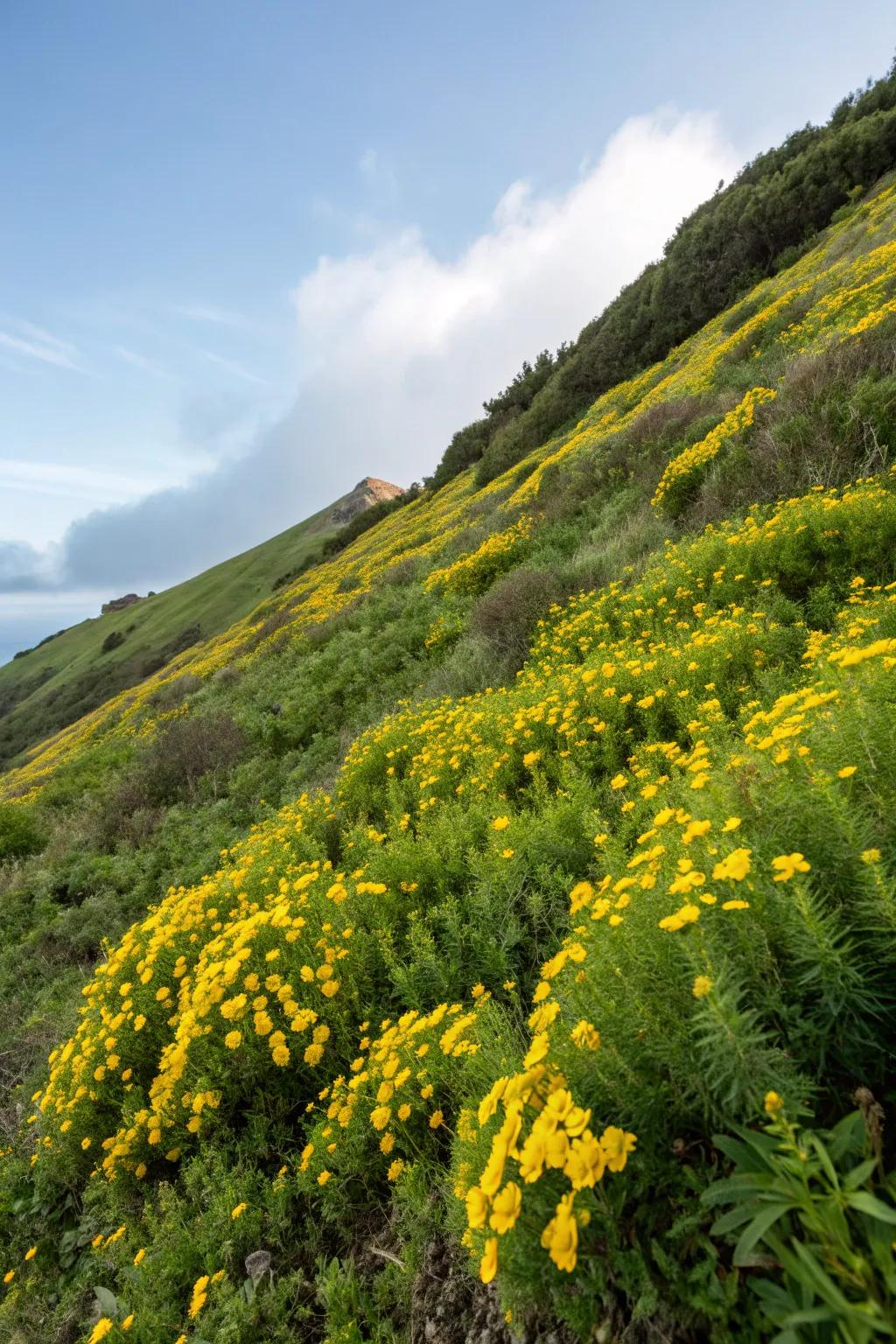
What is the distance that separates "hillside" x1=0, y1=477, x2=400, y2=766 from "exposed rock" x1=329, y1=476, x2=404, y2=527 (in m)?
0.10

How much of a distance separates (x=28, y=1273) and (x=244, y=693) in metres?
10.8

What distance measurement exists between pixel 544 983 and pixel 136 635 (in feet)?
183

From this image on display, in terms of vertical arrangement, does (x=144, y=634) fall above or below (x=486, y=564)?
above

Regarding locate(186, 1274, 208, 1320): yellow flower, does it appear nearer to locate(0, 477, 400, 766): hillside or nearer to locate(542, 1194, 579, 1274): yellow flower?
locate(542, 1194, 579, 1274): yellow flower

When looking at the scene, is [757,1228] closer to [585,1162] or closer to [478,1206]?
[585,1162]

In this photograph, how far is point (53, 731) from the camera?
40.7 m

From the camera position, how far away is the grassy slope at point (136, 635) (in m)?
42.8

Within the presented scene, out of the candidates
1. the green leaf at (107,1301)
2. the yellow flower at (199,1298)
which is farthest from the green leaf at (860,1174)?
the green leaf at (107,1301)

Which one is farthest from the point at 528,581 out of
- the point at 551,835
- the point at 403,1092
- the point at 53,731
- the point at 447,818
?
the point at 53,731

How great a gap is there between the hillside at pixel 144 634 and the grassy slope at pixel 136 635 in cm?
12

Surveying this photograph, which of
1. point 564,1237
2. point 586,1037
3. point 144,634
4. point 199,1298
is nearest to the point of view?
point 564,1237

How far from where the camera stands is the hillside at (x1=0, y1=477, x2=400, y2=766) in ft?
138

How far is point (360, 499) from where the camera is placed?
59875 millimetres

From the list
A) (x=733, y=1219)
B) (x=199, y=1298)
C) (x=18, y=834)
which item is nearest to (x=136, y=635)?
(x=18, y=834)
